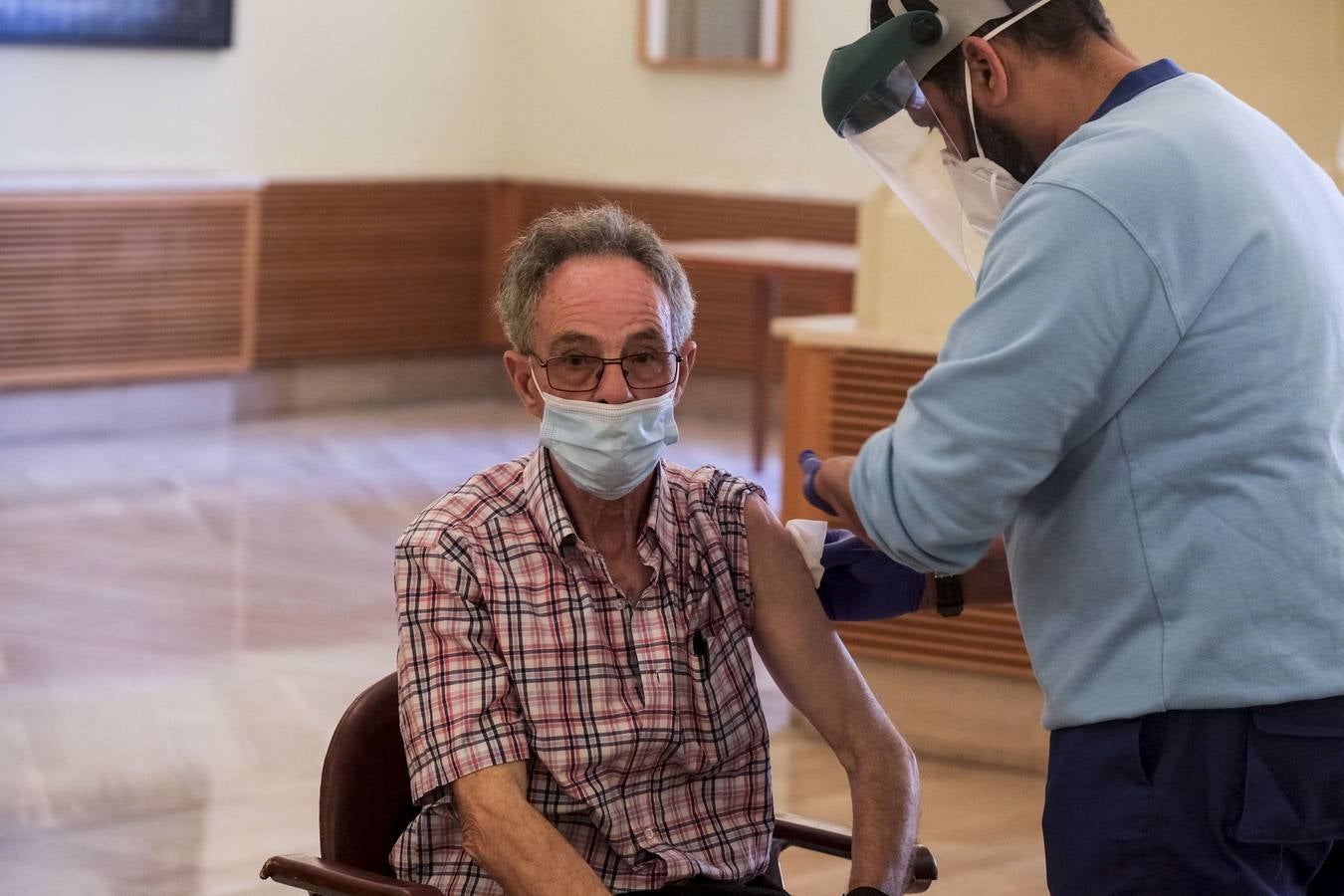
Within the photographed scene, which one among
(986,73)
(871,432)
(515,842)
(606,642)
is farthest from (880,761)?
(871,432)

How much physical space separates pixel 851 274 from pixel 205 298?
9.84 feet

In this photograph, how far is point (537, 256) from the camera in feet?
7.38

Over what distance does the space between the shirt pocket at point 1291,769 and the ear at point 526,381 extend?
3.09 ft

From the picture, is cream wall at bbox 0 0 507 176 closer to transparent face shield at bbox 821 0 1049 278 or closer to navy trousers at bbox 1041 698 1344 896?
transparent face shield at bbox 821 0 1049 278

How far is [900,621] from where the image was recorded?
4594mm

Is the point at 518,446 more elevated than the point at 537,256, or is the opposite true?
the point at 537,256

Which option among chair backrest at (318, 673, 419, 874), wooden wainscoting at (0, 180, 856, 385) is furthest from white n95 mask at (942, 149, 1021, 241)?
wooden wainscoting at (0, 180, 856, 385)

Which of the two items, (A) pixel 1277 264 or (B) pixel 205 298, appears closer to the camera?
(A) pixel 1277 264

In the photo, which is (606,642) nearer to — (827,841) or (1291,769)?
(827,841)

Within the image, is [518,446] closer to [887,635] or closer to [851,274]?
[851,274]

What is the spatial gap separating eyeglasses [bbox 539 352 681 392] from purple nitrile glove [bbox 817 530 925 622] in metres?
0.29

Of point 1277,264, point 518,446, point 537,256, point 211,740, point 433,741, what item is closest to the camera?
point 1277,264

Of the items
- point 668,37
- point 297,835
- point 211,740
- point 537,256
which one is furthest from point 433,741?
point 668,37

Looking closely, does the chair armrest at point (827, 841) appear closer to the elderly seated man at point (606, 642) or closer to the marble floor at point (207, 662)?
the elderly seated man at point (606, 642)
